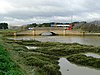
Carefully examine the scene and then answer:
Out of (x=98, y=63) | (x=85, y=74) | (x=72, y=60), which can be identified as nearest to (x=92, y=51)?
(x=72, y=60)

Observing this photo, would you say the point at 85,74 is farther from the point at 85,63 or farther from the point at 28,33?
the point at 28,33

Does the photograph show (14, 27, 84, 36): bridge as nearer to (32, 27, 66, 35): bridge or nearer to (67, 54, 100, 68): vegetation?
(32, 27, 66, 35): bridge

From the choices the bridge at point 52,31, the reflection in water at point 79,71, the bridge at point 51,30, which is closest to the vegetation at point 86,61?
the reflection in water at point 79,71

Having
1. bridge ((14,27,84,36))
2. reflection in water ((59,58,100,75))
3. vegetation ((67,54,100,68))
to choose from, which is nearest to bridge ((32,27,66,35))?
bridge ((14,27,84,36))

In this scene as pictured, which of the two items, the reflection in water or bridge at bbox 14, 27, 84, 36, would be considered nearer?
the reflection in water

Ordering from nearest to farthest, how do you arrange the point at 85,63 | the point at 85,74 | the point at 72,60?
the point at 85,74
the point at 85,63
the point at 72,60

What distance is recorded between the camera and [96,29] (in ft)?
489

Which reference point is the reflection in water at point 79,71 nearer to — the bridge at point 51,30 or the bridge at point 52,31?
the bridge at point 52,31

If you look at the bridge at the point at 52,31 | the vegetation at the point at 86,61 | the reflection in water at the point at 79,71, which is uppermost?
the vegetation at the point at 86,61

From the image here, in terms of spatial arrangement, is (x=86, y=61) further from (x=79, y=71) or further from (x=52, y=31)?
(x=52, y=31)

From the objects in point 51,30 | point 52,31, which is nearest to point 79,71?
point 51,30

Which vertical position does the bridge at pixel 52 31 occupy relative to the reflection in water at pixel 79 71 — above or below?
below

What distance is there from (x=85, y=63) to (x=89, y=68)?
2181 mm

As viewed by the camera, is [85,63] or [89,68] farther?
[85,63]
